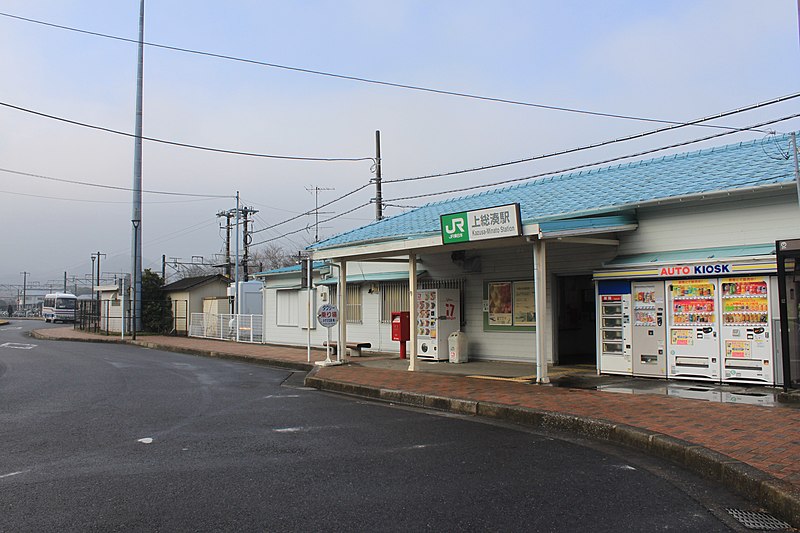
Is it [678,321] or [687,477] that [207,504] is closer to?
[687,477]

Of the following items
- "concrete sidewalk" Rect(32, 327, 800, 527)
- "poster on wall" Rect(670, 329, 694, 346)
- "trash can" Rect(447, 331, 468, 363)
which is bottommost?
"concrete sidewalk" Rect(32, 327, 800, 527)

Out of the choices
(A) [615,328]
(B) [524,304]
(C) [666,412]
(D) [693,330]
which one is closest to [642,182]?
(A) [615,328]

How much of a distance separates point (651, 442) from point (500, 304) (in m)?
9.50

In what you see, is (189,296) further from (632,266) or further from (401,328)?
(632,266)

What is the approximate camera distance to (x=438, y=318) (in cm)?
1780

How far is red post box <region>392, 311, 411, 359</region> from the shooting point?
61.8 ft

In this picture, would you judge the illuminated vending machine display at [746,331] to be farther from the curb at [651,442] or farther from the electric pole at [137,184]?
the electric pole at [137,184]

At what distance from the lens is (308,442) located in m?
8.16

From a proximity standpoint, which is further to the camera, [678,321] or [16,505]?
[678,321]

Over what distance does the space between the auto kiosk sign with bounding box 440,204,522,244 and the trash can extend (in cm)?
415

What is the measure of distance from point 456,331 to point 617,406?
820 centimetres

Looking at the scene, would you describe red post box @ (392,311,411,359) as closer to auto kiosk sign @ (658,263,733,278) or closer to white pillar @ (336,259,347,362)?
white pillar @ (336,259,347,362)

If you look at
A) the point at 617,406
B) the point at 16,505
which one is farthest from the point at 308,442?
the point at 617,406

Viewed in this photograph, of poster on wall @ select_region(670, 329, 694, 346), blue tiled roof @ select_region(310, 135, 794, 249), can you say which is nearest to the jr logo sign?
blue tiled roof @ select_region(310, 135, 794, 249)
